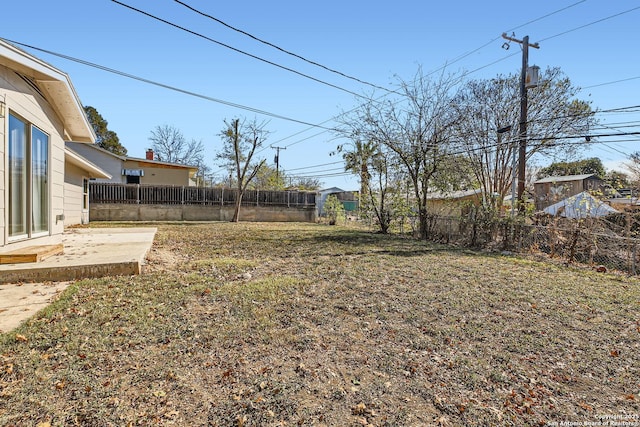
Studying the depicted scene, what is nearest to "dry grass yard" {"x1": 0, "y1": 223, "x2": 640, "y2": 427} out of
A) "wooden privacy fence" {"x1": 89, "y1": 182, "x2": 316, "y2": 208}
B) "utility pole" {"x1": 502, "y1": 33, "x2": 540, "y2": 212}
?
"utility pole" {"x1": 502, "y1": 33, "x2": 540, "y2": 212}

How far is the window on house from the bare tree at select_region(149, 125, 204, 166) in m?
33.6

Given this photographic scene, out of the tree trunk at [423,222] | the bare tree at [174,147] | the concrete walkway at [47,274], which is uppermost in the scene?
the bare tree at [174,147]

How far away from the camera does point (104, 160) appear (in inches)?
801

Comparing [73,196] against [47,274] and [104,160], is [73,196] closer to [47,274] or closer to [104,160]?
[104,160]

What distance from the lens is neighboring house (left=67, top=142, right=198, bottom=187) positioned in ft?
64.8

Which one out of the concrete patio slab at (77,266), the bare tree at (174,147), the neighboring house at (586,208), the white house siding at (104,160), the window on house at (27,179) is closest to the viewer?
the concrete patio slab at (77,266)

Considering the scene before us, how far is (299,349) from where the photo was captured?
2961mm

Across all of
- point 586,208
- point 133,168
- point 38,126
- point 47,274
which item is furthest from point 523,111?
point 133,168

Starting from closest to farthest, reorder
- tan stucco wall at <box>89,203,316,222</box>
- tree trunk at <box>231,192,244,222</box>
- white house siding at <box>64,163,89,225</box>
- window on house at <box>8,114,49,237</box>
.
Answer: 1. window on house at <box>8,114,49,237</box>
2. white house siding at <box>64,163,89,225</box>
3. tan stucco wall at <box>89,203,316,222</box>
4. tree trunk at <box>231,192,244,222</box>

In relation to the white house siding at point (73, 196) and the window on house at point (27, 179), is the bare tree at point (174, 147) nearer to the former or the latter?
the white house siding at point (73, 196)

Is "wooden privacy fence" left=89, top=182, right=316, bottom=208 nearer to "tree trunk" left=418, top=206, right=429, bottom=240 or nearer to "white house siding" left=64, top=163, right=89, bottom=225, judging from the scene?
"white house siding" left=64, top=163, right=89, bottom=225

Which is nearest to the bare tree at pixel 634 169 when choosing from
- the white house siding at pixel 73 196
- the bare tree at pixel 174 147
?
the white house siding at pixel 73 196

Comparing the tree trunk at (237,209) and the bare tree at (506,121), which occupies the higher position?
the bare tree at (506,121)

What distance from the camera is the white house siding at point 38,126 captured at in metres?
4.43
